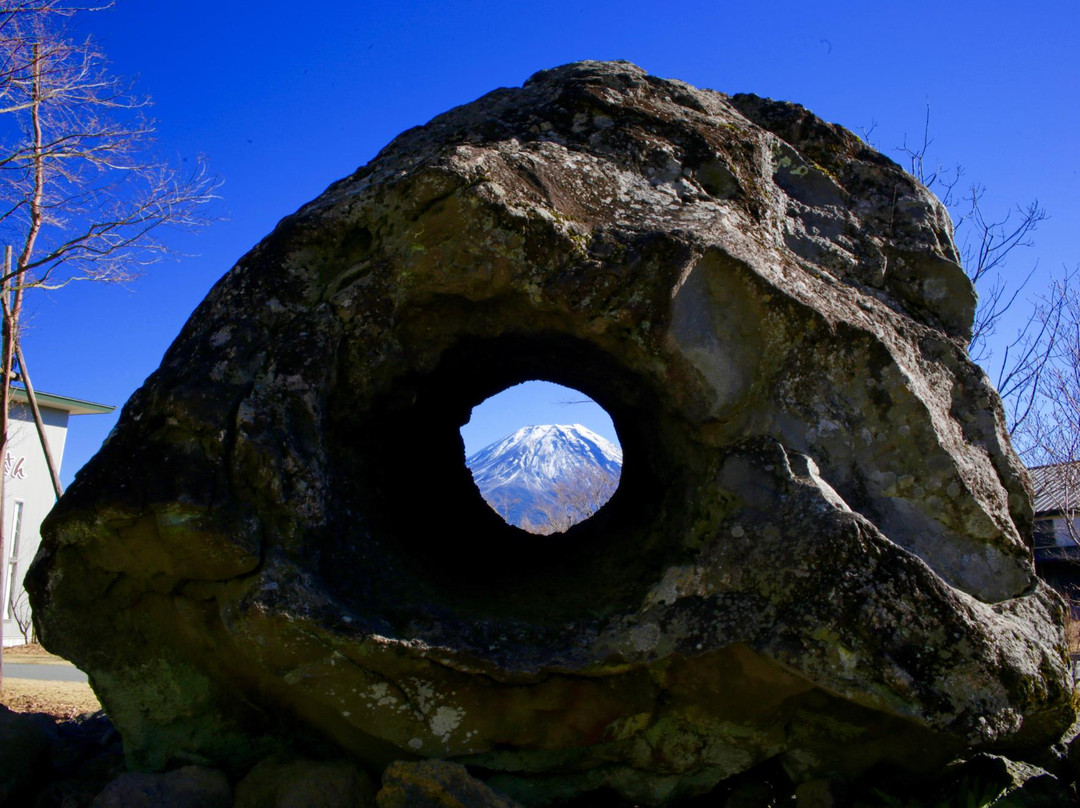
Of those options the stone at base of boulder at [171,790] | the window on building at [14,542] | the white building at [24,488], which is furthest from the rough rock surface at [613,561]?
the window on building at [14,542]

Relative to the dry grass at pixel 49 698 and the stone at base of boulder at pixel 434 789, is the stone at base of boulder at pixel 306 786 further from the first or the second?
the dry grass at pixel 49 698

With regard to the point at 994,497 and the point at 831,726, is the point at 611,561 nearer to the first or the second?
the point at 831,726

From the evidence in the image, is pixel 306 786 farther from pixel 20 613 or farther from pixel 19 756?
pixel 20 613

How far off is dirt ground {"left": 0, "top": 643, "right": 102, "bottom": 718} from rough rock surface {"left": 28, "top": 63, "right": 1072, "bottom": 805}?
3556 millimetres

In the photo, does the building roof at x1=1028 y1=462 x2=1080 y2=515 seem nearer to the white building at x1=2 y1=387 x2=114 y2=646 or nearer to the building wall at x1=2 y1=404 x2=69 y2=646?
the white building at x1=2 y1=387 x2=114 y2=646

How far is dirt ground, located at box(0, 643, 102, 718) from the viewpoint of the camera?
22.4 ft

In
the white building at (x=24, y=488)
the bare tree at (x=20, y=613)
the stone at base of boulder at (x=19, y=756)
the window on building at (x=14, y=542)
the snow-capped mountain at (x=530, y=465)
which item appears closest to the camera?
the stone at base of boulder at (x=19, y=756)

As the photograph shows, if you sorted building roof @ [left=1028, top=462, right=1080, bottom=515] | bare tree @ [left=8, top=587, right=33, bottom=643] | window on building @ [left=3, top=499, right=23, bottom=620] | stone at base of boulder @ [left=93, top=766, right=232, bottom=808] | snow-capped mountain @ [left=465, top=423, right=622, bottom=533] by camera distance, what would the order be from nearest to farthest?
stone at base of boulder @ [left=93, top=766, right=232, bottom=808] → building roof @ [left=1028, top=462, right=1080, bottom=515] → bare tree @ [left=8, top=587, right=33, bottom=643] → window on building @ [left=3, top=499, right=23, bottom=620] → snow-capped mountain @ [left=465, top=423, right=622, bottom=533]

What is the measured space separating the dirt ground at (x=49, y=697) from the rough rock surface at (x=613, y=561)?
3.56 meters

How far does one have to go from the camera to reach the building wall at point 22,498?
1723 centimetres

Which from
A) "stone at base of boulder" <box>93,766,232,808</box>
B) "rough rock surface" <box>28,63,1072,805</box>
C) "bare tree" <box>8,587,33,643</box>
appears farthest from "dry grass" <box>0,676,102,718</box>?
"bare tree" <box>8,587,33,643</box>

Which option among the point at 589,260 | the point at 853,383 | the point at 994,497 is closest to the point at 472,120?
the point at 589,260

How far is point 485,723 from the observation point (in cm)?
311

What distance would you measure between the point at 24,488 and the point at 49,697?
12602 mm
